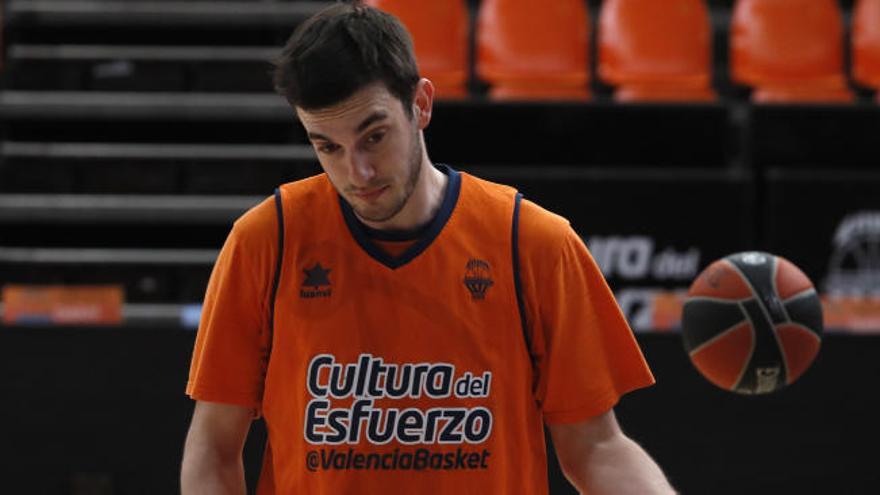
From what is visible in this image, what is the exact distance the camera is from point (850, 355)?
5.01m

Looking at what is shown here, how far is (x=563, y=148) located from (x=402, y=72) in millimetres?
4102

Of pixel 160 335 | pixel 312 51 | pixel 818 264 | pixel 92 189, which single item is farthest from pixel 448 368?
pixel 92 189

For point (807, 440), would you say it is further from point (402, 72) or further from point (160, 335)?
point (402, 72)

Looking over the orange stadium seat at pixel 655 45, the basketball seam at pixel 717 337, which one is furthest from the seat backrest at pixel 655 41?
the basketball seam at pixel 717 337

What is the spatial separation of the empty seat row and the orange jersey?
462 centimetres

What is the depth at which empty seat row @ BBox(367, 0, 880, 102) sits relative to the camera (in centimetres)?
711

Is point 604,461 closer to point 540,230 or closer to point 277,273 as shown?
point 540,230

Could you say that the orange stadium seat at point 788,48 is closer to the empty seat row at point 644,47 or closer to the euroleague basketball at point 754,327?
the empty seat row at point 644,47

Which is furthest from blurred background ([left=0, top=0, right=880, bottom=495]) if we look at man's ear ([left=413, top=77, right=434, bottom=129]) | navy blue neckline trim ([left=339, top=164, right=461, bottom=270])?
man's ear ([left=413, top=77, right=434, bottom=129])

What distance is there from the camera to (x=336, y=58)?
2.23 meters

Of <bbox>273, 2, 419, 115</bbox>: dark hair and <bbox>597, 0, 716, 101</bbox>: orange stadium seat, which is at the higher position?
<bbox>273, 2, 419, 115</bbox>: dark hair

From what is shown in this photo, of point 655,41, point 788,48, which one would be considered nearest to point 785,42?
point 788,48

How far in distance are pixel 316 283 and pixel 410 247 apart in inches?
6.9

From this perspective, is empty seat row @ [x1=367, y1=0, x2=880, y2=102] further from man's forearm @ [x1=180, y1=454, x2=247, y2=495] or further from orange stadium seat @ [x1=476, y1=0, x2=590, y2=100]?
man's forearm @ [x1=180, y1=454, x2=247, y2=495]
